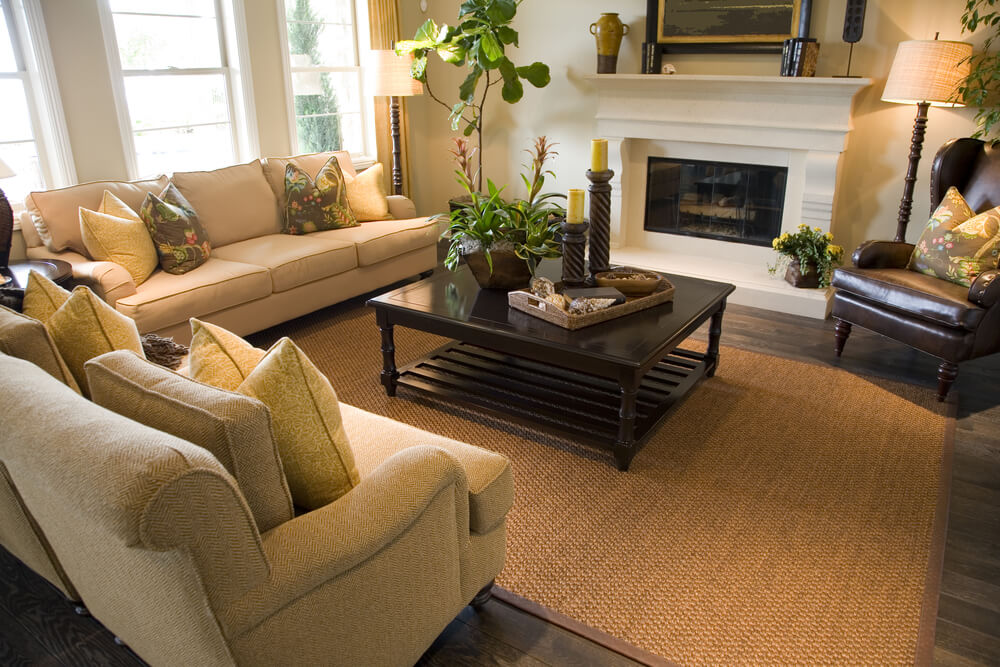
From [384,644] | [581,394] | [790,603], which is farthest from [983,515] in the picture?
[384,644]

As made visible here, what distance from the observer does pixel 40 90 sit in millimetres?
3859

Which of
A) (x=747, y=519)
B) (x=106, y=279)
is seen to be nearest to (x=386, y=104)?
(x=106, y=279)

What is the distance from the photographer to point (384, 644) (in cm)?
165

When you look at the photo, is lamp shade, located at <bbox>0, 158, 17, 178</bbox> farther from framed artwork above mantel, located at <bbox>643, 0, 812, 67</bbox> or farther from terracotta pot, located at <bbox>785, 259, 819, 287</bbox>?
terracotta pot, located at <bbox>785, 259, 819, 287</bbox>

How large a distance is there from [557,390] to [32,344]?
200 centimetres

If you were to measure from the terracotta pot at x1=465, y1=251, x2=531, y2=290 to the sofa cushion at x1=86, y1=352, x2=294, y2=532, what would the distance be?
5.94 ft

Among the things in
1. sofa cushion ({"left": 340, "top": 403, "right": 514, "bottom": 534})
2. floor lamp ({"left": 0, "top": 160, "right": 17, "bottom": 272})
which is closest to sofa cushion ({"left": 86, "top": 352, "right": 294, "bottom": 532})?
sofa cushion ({"left": 340, "top": 403, "right": 514, "bottom": 534})

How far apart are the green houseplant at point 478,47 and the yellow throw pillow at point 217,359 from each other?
149 inches

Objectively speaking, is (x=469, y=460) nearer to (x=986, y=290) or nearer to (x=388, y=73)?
(x=986, y=290)

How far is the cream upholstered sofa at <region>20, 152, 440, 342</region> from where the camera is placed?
3.47 metres

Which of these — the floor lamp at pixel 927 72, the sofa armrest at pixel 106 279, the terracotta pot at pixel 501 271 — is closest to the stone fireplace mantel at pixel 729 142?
the floor lamp at pixel 927 72

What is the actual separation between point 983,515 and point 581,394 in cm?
148

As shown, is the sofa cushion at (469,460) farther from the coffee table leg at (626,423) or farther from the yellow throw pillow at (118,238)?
the yellow throw pillow at (118,238)

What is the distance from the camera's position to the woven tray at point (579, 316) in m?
2.82
